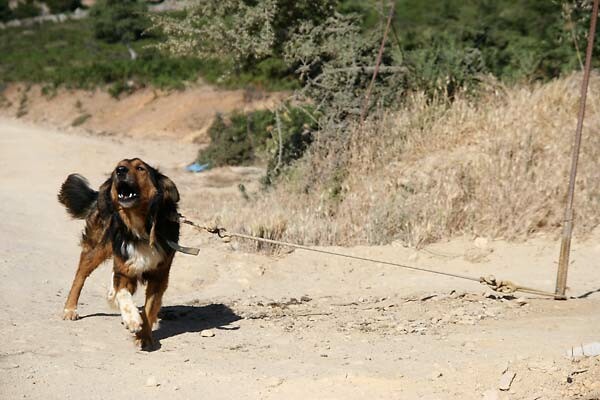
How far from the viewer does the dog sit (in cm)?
611

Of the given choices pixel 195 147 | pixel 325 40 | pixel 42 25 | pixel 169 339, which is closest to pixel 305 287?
pixel 169 339

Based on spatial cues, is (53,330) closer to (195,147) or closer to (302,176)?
(302,176)

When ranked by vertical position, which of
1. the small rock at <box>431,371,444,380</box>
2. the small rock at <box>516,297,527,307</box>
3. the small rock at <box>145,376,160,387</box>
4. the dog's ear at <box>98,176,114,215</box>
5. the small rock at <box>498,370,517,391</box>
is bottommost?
the small rock at <box>516,297,527,307</box>

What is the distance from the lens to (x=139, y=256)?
20.6ft

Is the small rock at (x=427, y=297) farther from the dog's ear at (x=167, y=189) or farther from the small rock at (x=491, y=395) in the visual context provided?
the small rock at (x=491, y=395)

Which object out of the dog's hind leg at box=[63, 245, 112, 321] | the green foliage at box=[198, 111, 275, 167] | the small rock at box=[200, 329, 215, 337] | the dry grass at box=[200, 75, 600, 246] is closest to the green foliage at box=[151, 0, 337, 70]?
the dry grass at box=[200, 75, 600, 246]

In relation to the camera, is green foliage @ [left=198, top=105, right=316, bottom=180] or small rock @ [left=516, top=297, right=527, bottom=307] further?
green foliage @ [left=198, top=105, right=316, bottom=180]

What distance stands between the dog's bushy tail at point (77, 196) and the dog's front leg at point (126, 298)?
118 centimetres

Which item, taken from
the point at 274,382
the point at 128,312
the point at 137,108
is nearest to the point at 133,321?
the point at 128,312

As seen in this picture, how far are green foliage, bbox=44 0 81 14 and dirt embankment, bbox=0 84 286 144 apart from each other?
35.2m

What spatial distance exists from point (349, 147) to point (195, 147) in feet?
35.5

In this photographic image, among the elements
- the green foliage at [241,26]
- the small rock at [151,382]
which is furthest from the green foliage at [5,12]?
the small rock at [151,382]

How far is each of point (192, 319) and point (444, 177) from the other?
441 cm

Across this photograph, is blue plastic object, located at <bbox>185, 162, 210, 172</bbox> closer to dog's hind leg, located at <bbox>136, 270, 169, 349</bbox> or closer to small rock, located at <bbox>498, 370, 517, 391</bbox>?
dog's hind leg, located at <bbox>136, 270, 169, 349</bbox>
